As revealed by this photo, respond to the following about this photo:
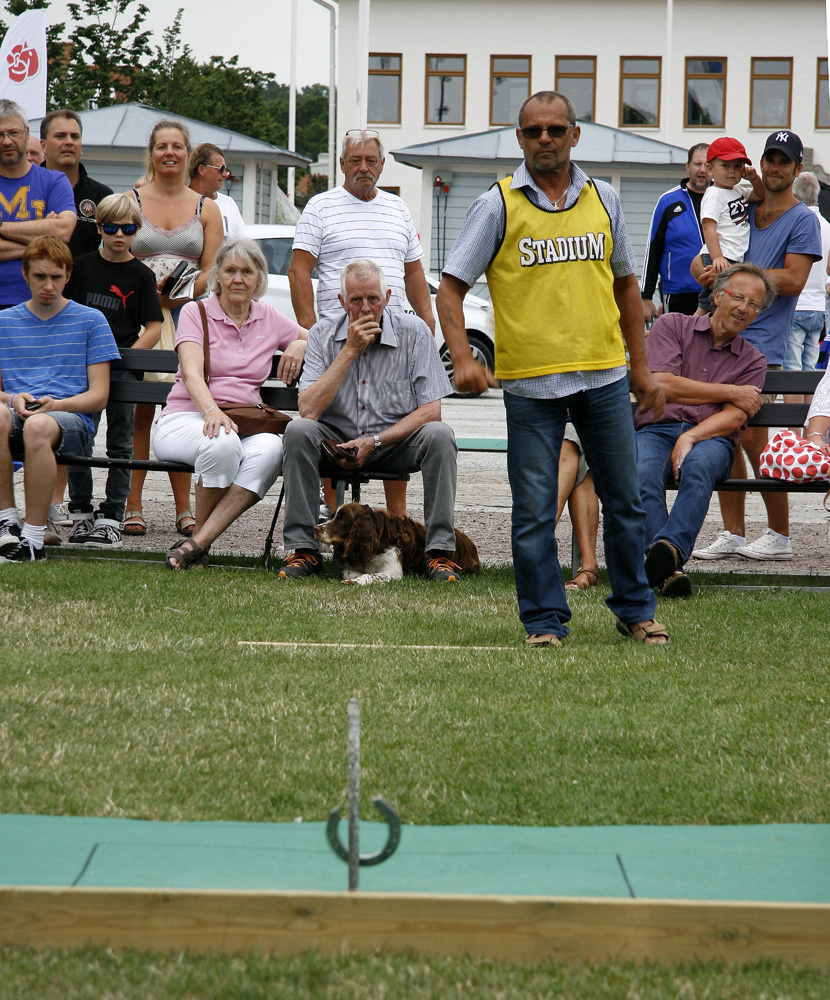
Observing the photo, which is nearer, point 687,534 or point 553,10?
point 687,534

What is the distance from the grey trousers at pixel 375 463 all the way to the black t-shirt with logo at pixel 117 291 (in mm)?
1658

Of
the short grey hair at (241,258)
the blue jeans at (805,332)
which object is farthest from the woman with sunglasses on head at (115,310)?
the blue jeans at (805,332)

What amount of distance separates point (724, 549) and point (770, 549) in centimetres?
27

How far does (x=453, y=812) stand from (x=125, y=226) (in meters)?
5.38

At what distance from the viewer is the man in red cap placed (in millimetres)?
8211

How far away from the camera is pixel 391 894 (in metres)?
2.44

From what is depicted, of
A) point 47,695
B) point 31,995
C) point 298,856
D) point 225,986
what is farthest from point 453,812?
point 47,695

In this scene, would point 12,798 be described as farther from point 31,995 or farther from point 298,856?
point 31,995

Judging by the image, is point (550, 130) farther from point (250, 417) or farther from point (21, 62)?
point (21, 62)

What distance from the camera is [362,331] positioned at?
681 centimetres

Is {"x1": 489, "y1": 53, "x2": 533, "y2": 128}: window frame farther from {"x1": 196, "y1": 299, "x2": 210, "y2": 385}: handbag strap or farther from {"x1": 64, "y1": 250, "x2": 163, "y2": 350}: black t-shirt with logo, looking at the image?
{"x1": 196, "y1": 299, "x2": 210, "y2": 385}: handbag strap

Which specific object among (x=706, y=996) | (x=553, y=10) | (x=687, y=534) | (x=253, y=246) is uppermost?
(x=553, y=10)

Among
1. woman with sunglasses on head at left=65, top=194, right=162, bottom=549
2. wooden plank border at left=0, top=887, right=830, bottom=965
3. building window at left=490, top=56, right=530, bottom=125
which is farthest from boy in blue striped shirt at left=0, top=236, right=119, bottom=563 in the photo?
building window at left=490, top=56, right=530, bottom=125

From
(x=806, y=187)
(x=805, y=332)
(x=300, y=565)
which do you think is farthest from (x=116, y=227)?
(x=806, y=187)
